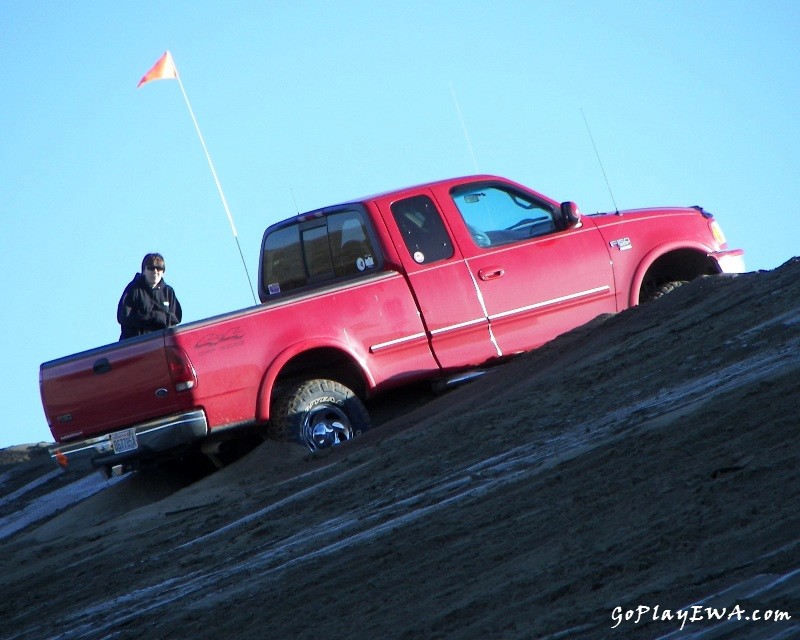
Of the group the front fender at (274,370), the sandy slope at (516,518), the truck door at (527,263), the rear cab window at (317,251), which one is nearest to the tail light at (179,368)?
the front fender at (274,370)

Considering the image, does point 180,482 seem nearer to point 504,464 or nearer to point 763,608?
point 504,464

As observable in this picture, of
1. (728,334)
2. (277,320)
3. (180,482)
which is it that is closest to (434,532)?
(728,334)

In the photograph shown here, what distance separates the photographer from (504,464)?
21.9 feet

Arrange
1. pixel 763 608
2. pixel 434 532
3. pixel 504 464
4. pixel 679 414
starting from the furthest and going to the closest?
pixel 504 464 → pixel 679 414 → pixel 434 532 → pixel 763 608

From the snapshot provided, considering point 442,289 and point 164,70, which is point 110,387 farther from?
point 164,70

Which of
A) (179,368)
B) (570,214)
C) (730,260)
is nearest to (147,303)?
(179,368)

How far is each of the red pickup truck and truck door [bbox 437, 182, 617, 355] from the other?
0.01 metres

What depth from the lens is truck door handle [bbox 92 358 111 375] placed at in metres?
8.96

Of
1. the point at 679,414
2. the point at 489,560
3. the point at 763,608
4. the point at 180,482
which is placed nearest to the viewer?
the point at 763,608

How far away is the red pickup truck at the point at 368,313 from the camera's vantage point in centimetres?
901

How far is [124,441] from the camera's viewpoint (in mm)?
8969

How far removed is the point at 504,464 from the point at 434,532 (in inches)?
41.1

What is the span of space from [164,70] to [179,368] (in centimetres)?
570

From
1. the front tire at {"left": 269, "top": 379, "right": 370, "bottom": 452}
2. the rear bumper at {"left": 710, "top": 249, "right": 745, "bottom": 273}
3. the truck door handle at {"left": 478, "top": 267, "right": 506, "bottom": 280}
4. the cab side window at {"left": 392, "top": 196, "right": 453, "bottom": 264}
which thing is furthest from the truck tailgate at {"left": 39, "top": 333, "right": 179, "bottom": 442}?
the rear bumper at {"left": 710, "top": 249, "right": 745, "bottom": 273}
